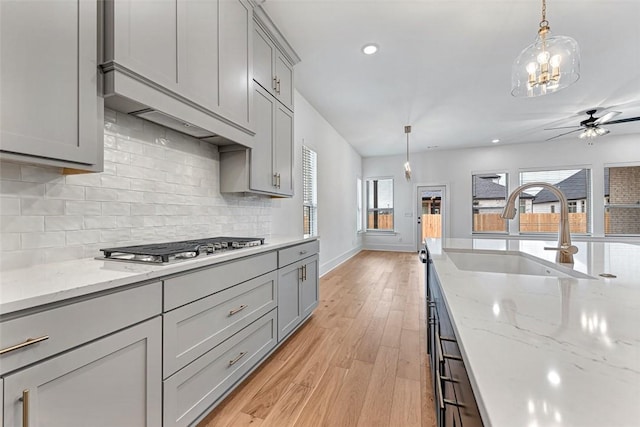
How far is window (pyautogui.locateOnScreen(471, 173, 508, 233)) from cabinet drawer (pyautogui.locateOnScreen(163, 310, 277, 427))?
22.1 feet

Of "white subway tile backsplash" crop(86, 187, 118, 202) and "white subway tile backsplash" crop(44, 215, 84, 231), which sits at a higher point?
"white subway tile backsplash" crop(86, 187, 118, 202)

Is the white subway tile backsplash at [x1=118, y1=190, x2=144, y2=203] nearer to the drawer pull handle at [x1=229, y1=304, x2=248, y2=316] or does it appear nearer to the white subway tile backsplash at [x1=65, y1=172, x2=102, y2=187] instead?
the white subway tile backsplash at [x1=65, y1=172, x2=102, y2=187]

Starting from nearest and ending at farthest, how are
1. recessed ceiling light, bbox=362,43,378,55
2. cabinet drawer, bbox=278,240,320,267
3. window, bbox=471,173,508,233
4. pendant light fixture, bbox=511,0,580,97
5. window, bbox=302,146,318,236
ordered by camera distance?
pendant light fixture, bbox=511,0,580,97
cabinet drawer, bbox=278,240,320,267
recessed ceiling light, bbox=362,43,378,55
window, bbox=302,146,318,236
window, bbox=471,173,508,233

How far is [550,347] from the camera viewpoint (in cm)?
48

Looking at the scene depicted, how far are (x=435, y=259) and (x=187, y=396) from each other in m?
1.39

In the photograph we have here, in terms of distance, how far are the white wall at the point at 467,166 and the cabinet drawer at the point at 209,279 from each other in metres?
6.31

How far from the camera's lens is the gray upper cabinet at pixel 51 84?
947 mm

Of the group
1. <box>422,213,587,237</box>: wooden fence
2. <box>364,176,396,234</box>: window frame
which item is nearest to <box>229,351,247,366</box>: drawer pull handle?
<box>422,213,587,237</box>: wooden fence

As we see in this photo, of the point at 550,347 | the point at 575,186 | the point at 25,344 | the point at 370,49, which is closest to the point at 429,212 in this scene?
the point at 575,186

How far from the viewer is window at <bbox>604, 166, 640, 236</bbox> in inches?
227

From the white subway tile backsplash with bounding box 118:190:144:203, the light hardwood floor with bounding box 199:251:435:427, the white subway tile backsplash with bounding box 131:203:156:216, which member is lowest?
the light hardwood floor with bounding box 199:251:435:427

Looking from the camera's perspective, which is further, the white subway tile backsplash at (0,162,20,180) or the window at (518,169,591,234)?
the window at (518,169,591,234)

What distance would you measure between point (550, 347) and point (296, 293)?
2.10 m

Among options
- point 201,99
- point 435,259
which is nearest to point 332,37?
point 201,99
